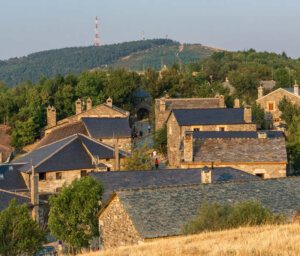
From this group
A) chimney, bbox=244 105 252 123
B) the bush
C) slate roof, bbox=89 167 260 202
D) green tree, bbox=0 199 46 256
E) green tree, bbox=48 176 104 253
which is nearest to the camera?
the bush

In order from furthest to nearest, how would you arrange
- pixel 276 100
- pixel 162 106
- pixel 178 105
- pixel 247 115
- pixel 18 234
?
pixel 276 100, pixel 178 105, pixel 162 106, pixel 247 115, pixel 18 234

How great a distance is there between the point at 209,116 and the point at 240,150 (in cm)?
1317

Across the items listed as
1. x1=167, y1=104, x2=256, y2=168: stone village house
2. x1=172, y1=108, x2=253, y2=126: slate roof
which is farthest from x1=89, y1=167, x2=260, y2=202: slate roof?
x1=172, y1=108, x2=253, y2=126: slate roof

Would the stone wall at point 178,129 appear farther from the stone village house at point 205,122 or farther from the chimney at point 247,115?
the chimney at point 247,115

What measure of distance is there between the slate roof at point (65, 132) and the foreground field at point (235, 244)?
36014mm

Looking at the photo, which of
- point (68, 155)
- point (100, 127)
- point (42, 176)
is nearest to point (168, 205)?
point (42, 176)

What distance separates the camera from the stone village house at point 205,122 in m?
46.7

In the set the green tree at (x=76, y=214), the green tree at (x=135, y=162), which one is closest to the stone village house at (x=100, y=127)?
the green tree at (x=135, y=162)

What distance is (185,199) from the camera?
67.9ft

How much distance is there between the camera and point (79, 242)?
23.2 metres

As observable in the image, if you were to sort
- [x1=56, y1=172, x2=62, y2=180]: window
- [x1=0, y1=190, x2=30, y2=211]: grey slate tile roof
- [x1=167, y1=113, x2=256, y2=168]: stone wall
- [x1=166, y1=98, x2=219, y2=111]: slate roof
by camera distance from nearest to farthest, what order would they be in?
[x1=0, y1=190, x2=30, y2=211]: grey slate tile roof
[x1=56, y1=172, x2=62, y2=180]: window
[x1=167, y1=113, x2=256, y2=168]: stone wall
[x1=166, y1=98, x2=219, y2=111]: slate roof

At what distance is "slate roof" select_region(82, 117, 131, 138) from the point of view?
51938 millimetres

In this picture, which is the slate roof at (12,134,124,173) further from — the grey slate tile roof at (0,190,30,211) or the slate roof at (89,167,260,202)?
the slate roof at (89,167,260,202)

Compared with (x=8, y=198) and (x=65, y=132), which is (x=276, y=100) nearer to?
(x=65, y=132)
